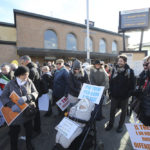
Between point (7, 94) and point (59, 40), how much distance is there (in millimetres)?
17422

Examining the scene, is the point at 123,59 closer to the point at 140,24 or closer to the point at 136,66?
the point at 136,66

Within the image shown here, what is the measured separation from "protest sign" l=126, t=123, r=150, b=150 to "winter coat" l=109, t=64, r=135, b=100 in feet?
2.59

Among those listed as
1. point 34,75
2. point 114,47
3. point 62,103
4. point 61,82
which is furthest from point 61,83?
point 114,47

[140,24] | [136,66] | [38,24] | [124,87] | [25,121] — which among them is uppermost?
[38,24]

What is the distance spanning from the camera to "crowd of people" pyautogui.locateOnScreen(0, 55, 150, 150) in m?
2.04

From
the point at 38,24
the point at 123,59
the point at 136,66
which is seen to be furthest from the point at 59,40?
the point at 123,59

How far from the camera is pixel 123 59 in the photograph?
2699 millimetres

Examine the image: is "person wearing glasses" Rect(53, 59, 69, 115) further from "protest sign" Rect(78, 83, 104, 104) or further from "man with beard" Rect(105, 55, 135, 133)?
"man with beard" Rect(105, 55, 135, 133)

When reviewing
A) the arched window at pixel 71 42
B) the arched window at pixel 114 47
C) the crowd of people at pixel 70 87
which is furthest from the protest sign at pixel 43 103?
the arched window at pixel 114 47

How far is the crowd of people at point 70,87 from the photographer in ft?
6.69

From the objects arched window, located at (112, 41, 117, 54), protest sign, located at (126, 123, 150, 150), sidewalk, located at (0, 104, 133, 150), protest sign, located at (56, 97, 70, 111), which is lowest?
sidewalk, located at (0, 104, 133, 150)

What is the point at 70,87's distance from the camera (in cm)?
305

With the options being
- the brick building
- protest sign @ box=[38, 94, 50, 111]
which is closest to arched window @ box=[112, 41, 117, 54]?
the brick building

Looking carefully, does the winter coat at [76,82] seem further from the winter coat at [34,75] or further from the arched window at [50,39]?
the arched window at [50,39]
